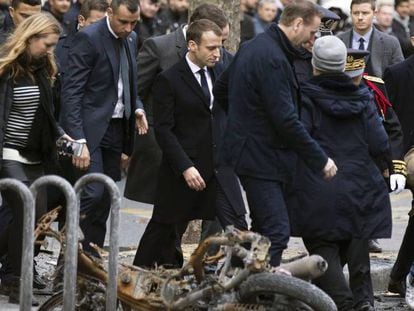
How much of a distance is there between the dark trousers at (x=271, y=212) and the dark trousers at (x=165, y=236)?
3.24 feet

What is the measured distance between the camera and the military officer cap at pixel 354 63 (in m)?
10.4

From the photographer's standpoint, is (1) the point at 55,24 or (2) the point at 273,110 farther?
(1) the point at 55,24

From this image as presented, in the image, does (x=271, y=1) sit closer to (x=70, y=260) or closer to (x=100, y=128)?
(x=100, y=128)

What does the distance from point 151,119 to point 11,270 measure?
6.21ft

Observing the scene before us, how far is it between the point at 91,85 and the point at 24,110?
0.76 meters

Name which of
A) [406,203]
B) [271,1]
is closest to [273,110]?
[406,203]

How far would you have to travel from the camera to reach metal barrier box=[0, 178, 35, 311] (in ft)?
27.2

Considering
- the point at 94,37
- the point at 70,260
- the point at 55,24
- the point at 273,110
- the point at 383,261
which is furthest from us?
the point at 383,261

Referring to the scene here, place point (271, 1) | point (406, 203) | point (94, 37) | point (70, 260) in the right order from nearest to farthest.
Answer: point (70, 260) → point (94, 37) → point (406, 203) → point (271, 1)

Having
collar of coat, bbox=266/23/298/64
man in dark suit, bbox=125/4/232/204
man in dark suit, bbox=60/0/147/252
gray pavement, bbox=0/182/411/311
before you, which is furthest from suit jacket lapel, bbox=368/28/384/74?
collar of coat, bbox=266/23/298/64

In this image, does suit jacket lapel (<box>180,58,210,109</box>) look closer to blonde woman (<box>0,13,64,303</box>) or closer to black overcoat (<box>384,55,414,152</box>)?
blonde woman (<box>0,13,64,303</box>)

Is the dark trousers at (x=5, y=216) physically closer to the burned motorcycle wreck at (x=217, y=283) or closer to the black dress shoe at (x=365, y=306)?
the burned motorcycle wreck at (x=217, y=283)

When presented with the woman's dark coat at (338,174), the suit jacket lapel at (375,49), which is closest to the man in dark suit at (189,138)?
the woman's dark coat at (338,174)

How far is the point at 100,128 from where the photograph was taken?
424 inches
